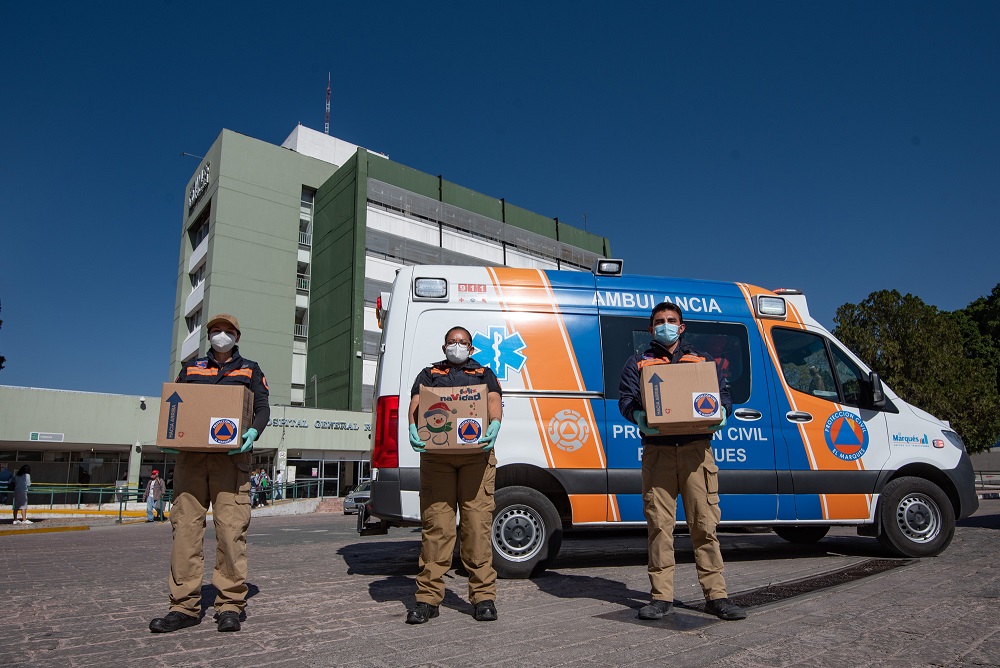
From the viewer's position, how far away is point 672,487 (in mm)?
4250

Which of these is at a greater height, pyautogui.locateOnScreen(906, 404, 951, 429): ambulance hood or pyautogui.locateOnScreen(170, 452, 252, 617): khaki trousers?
pyautogui.locateOnScreen(906, 404, 951, 429): ambulance hood

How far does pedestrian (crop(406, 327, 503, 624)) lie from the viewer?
423cm

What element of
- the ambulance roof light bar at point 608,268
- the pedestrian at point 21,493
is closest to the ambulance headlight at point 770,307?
the ambulance roof light bar at point 608,268

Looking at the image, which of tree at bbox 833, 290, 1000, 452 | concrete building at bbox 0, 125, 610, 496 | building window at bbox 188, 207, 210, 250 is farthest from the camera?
building window at bbox 188, 207, 210, 250

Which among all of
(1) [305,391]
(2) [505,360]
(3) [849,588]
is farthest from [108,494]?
(3) [849,588]

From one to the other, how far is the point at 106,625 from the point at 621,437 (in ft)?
13.6

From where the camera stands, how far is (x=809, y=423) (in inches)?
261

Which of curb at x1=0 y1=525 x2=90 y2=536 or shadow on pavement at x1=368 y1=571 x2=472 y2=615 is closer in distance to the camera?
shadow on pavement at x1=368 y1=571 x2=472 y2=615

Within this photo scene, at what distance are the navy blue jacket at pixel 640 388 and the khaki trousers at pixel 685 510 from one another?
0.14 feet

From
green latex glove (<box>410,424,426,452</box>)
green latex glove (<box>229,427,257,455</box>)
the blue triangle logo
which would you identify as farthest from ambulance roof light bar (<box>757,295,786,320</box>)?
green latex glove (<box>229,427,257,455</box>)

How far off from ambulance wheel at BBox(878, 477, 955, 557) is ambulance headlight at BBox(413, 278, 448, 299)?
4746mm

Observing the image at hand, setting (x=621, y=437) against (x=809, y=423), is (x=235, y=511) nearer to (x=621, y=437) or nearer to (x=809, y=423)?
(x=621, y=437)

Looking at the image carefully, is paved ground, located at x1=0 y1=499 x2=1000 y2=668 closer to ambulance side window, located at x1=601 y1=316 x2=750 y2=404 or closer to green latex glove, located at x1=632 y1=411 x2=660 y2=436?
green latex glove, located at x1=632 y1=411 x2=660 y2=436

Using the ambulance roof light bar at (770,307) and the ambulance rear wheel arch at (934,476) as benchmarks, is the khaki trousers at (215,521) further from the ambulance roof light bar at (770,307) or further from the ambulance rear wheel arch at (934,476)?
the ambulance rear wheel arch at (934,476)
